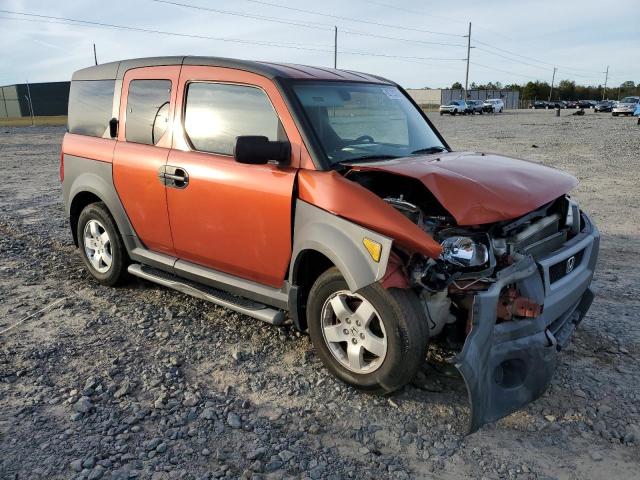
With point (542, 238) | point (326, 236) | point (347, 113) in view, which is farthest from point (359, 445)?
point (347, 113)

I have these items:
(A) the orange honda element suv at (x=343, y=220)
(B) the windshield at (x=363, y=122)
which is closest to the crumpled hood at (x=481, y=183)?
(A) the orange honda element suv at (x=343, y=220)

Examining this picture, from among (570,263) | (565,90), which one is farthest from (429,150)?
(565,90)

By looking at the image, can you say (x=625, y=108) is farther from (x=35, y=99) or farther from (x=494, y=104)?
(x=35, y=99)

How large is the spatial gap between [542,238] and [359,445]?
1802 millimetres

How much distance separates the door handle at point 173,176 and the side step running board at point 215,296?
812 millimetres

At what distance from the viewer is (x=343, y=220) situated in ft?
11.0

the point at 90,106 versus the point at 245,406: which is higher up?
the point at 90,106

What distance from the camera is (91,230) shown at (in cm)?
543

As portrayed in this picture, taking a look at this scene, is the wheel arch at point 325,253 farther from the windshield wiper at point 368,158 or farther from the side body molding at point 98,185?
the side body molding at point 98,185

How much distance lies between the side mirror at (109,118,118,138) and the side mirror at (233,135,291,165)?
1977 millimetres

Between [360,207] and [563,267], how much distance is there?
1.39 meters

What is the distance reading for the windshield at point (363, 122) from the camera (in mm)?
3875

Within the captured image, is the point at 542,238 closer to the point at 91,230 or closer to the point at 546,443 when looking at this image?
the point at 546,443

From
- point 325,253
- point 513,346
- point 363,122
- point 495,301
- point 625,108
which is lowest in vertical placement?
point 513,346
